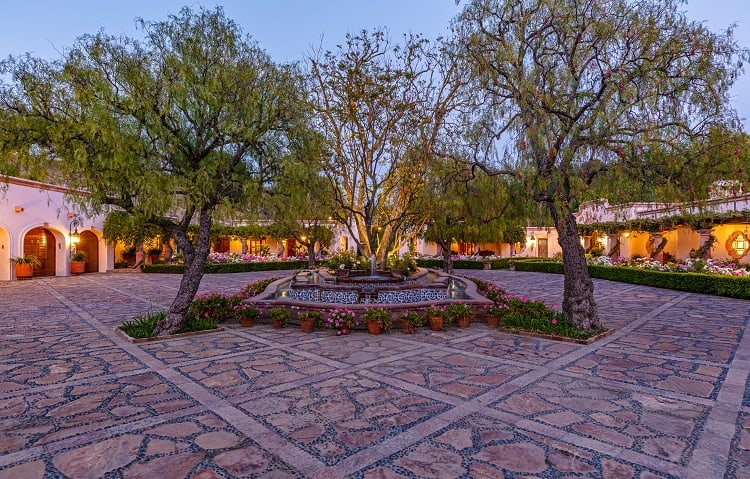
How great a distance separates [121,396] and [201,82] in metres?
5.57

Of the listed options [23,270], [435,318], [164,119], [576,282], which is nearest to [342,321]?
[435,318]

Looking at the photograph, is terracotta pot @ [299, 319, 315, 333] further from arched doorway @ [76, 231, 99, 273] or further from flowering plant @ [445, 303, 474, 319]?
arched doorway @ [76, 231, 99, 273]

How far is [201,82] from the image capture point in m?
7.75

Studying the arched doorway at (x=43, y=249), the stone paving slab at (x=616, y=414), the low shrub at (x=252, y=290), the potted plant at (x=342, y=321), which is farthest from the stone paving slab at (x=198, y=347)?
the arched doorway at (x=43, y=249)

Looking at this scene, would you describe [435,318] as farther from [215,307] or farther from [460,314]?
[215,307]

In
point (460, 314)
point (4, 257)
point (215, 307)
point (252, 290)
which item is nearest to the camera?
point (460, 314)

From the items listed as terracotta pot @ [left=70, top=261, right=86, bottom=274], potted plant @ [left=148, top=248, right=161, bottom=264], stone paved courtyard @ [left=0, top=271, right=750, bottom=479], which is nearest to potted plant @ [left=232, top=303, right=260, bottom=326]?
stone paved courtyard @ [left=0, top=271, right=750, bottom=479]

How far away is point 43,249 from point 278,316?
22782mm

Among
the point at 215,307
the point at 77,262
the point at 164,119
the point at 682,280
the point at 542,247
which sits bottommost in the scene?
the point at 215,307

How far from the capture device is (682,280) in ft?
55.0

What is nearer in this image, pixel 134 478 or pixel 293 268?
pixel 134 478

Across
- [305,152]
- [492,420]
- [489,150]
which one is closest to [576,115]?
[489,150]

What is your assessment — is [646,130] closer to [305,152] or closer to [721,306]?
[305,152]

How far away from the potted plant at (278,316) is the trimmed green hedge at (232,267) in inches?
697
